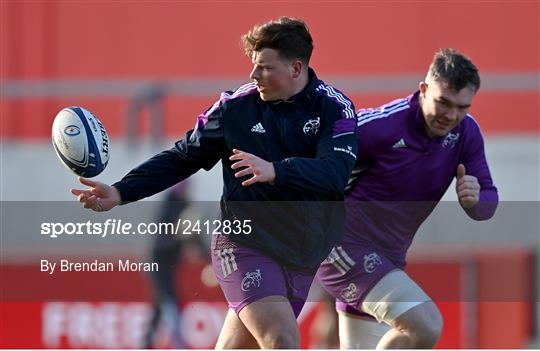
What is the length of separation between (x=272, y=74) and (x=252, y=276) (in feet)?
3.25

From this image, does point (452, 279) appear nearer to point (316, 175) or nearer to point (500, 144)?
point (500, 144)

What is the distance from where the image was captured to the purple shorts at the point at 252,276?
5.61 meters

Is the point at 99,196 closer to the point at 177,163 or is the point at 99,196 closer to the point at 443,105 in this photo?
the point at 177,163

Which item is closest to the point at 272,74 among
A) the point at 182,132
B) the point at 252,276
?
the point at 252,276

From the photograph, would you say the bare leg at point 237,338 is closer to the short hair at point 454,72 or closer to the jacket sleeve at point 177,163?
the jacket sleeve at point 177,163

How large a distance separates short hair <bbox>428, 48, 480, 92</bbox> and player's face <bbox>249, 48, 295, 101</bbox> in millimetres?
942

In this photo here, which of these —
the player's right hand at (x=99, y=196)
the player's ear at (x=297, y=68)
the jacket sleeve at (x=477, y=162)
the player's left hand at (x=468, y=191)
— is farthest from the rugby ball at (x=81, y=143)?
the jacket sleeve at (x=477, y=162)

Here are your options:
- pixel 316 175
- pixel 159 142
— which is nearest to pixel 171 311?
pixel 159 142

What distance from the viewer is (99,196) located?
19.1 ft

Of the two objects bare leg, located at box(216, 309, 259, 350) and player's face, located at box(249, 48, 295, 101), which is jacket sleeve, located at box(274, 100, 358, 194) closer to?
player's face, located at box(249, 48, 295, 101)

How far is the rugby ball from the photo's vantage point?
6.07 metres

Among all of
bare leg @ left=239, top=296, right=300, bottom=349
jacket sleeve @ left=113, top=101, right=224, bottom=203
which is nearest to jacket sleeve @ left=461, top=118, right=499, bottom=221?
bare leg @ left=239, top=296, right=300, bottom=349

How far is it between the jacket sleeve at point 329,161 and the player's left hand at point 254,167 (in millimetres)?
46
